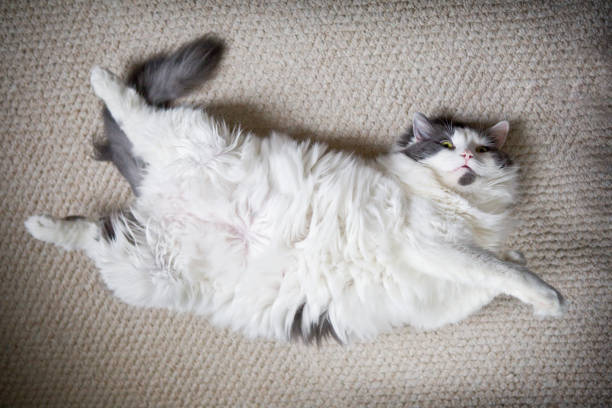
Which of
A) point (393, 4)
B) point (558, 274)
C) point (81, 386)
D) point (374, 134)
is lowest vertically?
point (81, 386)

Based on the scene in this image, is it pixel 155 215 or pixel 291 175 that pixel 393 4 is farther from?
pixel 155 215

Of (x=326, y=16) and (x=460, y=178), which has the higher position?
(x=326, y=16)

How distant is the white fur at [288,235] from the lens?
957 mm

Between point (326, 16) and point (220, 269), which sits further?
point (326, 16)

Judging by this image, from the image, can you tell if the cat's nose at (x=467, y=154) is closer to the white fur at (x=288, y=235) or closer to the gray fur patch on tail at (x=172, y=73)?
the white fur at (x=288, y=235)

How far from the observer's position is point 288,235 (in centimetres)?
97

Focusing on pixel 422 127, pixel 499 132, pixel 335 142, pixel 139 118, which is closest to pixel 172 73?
pixel 139 118

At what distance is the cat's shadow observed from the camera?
1.21 meters

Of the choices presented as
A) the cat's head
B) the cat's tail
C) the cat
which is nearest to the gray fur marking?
the cat

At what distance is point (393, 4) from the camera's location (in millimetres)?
1177

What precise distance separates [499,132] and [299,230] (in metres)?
0.65

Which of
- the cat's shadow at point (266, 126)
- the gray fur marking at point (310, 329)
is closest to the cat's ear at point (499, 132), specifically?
the cat's shadow at point (266, 126)

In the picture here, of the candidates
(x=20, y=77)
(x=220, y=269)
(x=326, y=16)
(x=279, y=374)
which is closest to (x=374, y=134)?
(x=326, y=16)

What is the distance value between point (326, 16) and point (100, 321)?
4.01 ft
